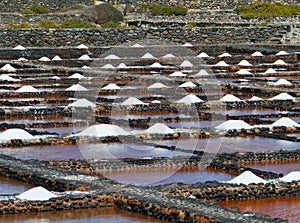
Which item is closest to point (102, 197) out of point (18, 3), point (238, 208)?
point (238, 208)

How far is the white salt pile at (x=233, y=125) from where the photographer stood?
21.8 meters

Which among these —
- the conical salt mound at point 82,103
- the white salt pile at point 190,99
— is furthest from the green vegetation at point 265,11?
the conical salt mound at point 82,103

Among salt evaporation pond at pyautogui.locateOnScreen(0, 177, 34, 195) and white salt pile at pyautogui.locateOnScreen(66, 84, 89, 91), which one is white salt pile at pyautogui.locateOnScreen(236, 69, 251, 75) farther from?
salt evaporation pond at pyautogui.locateOnScreen(0, 177, 34, 195)

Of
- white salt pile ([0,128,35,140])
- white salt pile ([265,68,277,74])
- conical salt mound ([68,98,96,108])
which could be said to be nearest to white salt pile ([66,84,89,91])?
conical salt mound ([68,98,96,108])

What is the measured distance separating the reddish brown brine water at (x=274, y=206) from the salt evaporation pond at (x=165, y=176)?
1567mm

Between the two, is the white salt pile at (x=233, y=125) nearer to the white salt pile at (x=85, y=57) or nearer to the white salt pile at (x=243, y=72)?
the white salt pile at (x=243, y=72)

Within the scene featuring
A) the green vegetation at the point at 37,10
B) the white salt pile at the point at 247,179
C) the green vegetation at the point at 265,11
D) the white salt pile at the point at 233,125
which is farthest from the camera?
the green vegetation at the point at 37,10

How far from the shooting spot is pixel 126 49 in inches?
1607

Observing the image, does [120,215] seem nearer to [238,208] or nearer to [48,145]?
[238,208]

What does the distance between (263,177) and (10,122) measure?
27.3ft

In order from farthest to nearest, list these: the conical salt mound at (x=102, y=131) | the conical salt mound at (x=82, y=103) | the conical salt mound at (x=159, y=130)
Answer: the conical salt mound at (x=82, y=103) < the conical salt mound at (x=159, y=130) < the conical salt mound at (x=102, y=131)

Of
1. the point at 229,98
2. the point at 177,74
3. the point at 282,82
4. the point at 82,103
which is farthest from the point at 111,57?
the point at 82,103

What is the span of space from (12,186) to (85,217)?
224 centimetres

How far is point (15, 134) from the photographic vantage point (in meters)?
20.3
